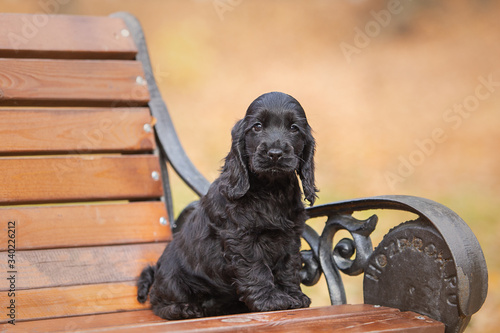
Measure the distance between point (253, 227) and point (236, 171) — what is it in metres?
0.21

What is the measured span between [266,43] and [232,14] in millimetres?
819

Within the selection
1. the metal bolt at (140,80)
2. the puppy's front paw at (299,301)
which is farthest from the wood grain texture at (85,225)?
the puppy's front paw at (299,301)

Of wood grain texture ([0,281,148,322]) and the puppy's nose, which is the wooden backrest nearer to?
wood grain texture ([0,281,148,322])

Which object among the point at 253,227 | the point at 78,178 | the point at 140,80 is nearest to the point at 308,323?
the point at 253,227

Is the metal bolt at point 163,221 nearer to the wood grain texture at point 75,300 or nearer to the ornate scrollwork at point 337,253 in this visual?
the wood grain texture at point 75,300

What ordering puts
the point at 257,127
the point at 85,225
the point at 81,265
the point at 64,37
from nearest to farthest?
the point at 257,127 < the point at 81,265 < the point at 85,225 < the point at 64,37

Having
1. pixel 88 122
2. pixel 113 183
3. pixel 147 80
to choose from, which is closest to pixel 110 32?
pixel 147 80

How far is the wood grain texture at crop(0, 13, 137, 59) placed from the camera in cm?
305

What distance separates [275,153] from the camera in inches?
80.0

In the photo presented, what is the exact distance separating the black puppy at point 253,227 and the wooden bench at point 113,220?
163mm

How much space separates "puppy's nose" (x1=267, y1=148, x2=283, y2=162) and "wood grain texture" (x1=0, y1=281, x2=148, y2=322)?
1.08 metres

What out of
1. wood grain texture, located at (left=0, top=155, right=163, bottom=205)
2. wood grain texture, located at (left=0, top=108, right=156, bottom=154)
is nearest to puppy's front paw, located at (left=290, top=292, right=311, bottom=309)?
wood grain texture, located at (left=0, top=155, right=163, bottom=205)

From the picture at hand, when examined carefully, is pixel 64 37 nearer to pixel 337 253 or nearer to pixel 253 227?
pixel 253 227

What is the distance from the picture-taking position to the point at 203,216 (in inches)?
92.5
